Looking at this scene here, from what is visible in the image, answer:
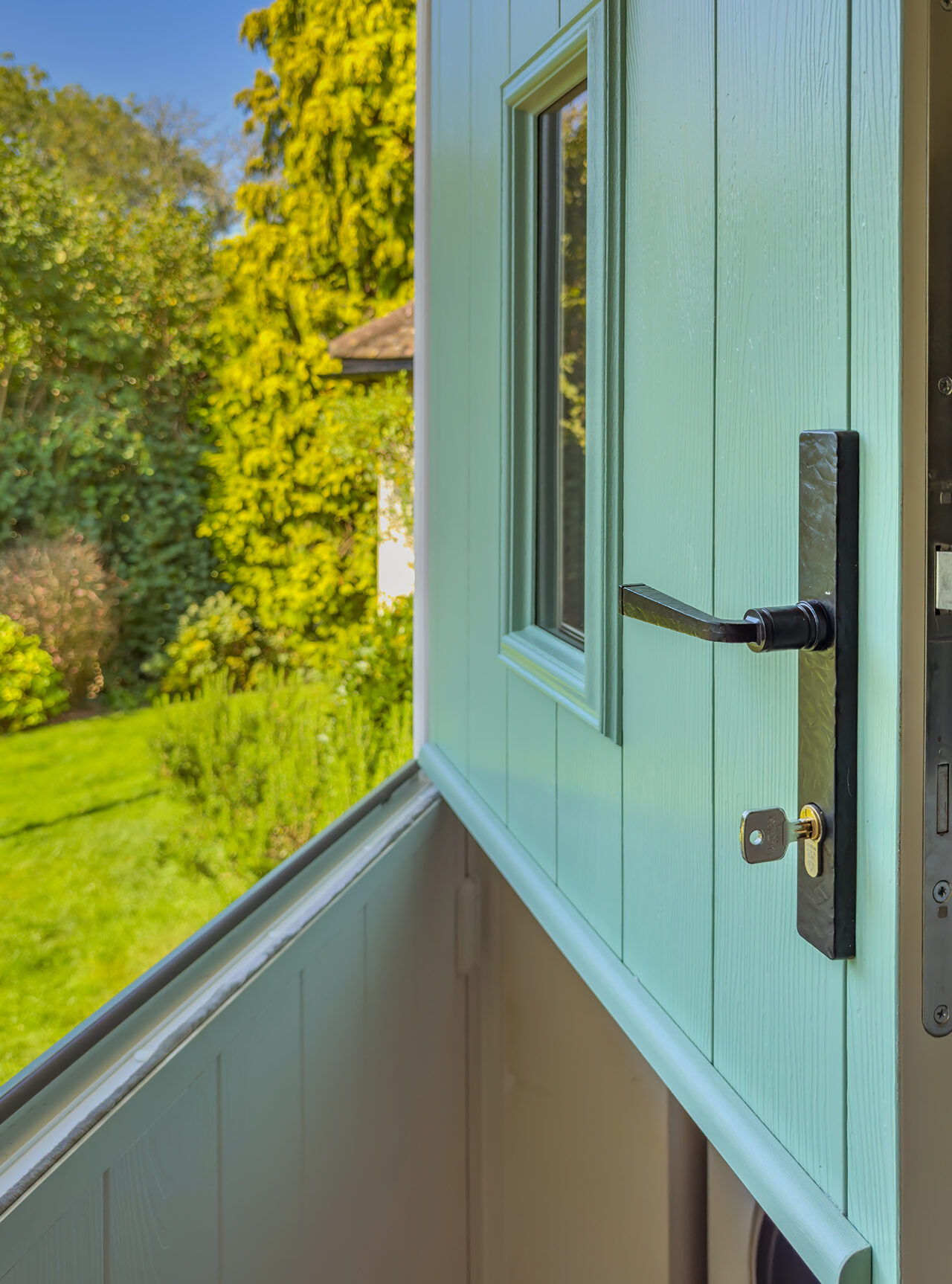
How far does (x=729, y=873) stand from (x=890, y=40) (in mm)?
430

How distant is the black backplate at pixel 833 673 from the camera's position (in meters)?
0.45

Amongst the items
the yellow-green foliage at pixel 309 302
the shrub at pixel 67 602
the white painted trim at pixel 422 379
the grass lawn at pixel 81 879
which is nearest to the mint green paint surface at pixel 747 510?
the white painted trim at pixel 422 379

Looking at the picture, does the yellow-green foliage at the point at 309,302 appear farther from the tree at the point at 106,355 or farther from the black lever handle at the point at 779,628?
the black lever handle at the point at 779,628

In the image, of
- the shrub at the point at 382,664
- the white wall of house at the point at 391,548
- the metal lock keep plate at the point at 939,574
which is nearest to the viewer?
the metal lock keep plate at the point at 939,574

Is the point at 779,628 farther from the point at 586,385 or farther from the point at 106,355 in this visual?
the point at 106,355

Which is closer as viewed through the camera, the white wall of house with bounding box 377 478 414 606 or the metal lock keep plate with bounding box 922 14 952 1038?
the metal lock keep plate with bounding box 922 14 952 1038

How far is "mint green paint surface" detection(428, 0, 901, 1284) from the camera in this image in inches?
17.2

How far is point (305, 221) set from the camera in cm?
352

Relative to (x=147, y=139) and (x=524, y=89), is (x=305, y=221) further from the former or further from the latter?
(x=524, y=89)

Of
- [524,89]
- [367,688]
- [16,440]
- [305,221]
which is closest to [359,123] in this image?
[305,221]

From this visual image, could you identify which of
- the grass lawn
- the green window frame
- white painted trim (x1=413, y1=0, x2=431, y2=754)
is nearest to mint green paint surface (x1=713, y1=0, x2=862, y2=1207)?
the green window frame

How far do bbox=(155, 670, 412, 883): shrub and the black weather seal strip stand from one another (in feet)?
5.99

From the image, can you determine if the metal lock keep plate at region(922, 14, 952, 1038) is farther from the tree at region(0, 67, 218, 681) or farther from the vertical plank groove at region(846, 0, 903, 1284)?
the tree at region(0, 67, 218, 681)

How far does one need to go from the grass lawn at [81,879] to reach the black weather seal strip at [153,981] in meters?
1.42
